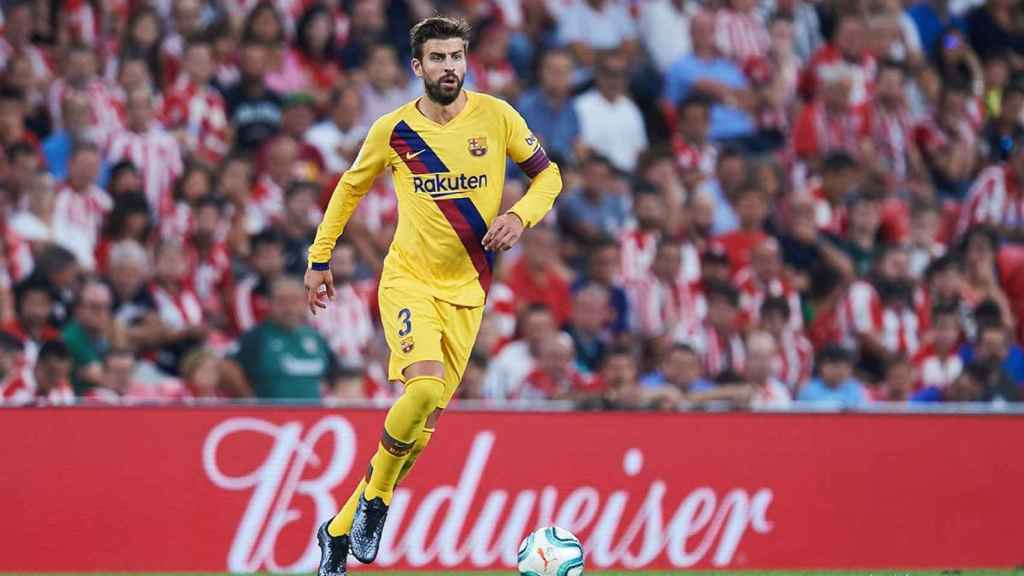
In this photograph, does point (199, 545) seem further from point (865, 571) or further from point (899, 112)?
point (899, 112)

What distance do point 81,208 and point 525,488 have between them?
419cm

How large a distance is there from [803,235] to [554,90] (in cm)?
235

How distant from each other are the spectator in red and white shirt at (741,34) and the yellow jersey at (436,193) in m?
8.63

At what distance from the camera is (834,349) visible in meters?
14.0

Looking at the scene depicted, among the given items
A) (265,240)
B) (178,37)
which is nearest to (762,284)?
(265,240)

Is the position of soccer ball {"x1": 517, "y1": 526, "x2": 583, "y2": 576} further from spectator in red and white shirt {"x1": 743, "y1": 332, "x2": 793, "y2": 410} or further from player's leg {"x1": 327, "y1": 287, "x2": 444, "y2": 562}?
spectator in red and white shirt {"x1": 743, "y1": 332, "x2": 793, "y2": 410}

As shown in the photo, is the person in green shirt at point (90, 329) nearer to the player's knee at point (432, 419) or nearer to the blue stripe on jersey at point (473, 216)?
the player's knee at point (432, 419)

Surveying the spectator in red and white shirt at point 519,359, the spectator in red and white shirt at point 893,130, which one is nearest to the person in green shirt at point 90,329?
the spectator in red and white shirt at point 519,359

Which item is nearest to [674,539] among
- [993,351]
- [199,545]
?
[199,545]

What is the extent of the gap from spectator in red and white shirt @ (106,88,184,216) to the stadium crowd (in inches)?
0.7

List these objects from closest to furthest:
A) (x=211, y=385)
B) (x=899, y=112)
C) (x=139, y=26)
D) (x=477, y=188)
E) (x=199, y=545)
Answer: (x=477, y=188)
(x=199, y=545)
(x=211, y=385)
(x=139, y=26)
(x=899, y=112)

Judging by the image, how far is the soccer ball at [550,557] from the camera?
9062mm

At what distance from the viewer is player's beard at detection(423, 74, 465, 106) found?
29.5 feet

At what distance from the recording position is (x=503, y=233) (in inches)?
344
